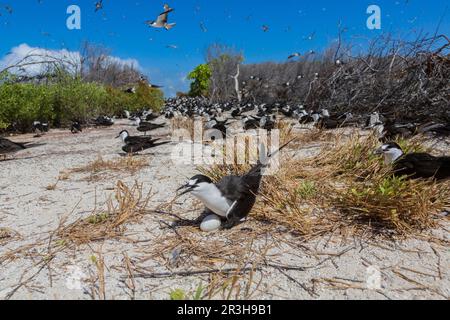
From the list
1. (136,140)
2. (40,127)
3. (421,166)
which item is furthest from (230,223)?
(40,127)

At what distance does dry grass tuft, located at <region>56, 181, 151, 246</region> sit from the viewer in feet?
7.48

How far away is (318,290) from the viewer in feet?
5.43

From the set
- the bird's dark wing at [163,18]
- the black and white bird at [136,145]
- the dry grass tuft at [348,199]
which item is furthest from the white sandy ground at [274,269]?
the bird's dark wing at [163,18]

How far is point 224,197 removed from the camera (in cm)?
229

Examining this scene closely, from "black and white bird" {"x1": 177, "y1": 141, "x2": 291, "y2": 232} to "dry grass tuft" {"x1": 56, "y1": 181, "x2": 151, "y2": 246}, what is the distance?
55 centimetres

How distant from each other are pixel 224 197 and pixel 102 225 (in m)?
0.95

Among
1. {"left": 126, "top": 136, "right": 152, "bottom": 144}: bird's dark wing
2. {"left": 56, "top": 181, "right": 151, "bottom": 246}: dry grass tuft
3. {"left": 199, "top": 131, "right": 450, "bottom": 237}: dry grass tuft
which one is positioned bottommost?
{"left": 56, "top": 181, "right": 151, "bottom": 246}: dry grass tuft

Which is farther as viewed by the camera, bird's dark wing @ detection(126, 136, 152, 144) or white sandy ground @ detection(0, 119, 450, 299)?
bird's dark wing @ detection(126, 136, 152, 144)

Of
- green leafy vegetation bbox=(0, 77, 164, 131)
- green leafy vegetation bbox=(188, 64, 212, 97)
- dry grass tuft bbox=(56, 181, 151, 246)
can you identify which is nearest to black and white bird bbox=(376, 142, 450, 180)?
dry grass tuft bbox=(56, 181, 151, 246)

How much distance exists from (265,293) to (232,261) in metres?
0.33

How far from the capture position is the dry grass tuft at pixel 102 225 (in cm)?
228

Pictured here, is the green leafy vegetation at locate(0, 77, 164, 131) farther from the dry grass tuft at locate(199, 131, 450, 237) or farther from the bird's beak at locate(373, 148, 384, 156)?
the bird's beak at locate(373, 148, 384, 156)

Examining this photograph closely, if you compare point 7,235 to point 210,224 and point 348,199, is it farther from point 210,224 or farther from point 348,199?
point 348,199

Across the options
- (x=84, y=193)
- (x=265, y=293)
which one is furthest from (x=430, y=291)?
(x=84, y=193)
